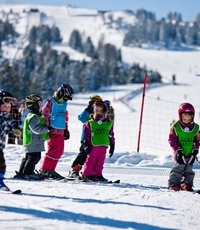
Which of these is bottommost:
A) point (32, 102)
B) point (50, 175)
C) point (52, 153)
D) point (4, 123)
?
point (50, 175)

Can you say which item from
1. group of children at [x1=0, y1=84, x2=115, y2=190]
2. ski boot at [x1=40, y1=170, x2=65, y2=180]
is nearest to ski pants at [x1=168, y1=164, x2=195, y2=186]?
group of children at [x1=0, y1=84, x2=115, y2=190]

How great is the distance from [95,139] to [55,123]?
2.65ft

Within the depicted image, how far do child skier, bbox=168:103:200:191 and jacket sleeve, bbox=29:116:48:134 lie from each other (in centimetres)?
207

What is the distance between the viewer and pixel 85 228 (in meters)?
4.71

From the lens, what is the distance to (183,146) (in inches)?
292

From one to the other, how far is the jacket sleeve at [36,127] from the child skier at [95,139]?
28.4 inches

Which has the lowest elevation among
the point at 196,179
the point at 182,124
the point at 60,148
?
the point at 196,179

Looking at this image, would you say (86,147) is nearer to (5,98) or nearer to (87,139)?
(87,139)

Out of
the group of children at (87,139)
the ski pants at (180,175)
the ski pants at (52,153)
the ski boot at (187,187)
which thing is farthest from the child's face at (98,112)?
the ski boot at (187,187)

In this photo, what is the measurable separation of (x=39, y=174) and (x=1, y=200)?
2242mm

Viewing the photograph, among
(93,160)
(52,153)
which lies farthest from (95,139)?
(52,153)

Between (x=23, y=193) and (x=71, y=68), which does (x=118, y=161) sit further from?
(x=71, y=68)

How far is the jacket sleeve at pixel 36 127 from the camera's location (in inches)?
302

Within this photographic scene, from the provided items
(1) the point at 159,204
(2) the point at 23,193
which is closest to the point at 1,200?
(2) the point at 23,193
